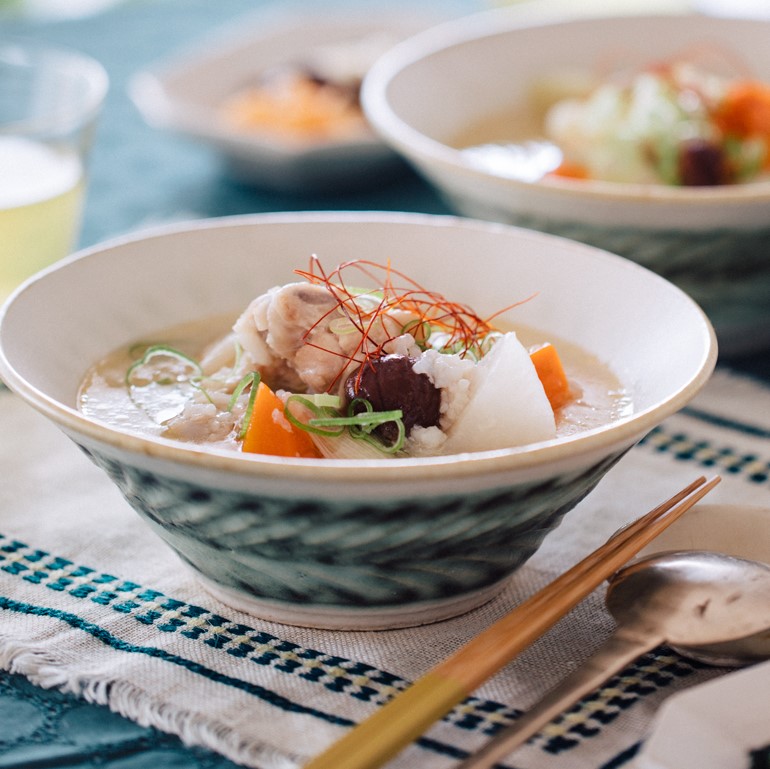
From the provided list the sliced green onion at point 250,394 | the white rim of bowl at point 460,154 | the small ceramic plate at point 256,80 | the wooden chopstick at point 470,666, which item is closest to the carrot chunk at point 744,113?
the white rim of bowl at point 460,154

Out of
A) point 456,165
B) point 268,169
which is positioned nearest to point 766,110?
point 456,165

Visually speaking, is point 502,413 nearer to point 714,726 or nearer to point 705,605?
point 705,605

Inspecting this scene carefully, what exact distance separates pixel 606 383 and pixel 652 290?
6.0 inches

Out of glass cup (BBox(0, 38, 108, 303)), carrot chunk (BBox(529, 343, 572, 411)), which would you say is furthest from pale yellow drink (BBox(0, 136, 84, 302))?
carrot chunk (BBox(529, 343, 572, 411))

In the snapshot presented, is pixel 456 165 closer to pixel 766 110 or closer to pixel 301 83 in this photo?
pixel 766 110

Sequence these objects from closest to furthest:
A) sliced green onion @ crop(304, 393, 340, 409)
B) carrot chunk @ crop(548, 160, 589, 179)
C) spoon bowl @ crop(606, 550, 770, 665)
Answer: spoon bowl @ crop(606, 550, 770, 665) < sliced green onion @ crop(304, 393, 340, 409) < carrot chunk @ crop(548, 160, 589, 179)

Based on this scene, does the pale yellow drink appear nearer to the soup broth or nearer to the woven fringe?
the soup broth

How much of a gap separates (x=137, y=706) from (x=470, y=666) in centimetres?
39

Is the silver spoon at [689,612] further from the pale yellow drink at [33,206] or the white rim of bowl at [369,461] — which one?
the pale yellow drink at [33,206]

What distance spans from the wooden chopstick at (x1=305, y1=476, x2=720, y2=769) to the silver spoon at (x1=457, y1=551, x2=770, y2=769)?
4 cm

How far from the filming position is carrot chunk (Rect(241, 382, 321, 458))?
4.39ft

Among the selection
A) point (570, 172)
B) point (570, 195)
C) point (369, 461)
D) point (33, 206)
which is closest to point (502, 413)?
point (369, 461)

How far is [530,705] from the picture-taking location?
129 cm

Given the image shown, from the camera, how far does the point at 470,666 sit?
1.16 meters
